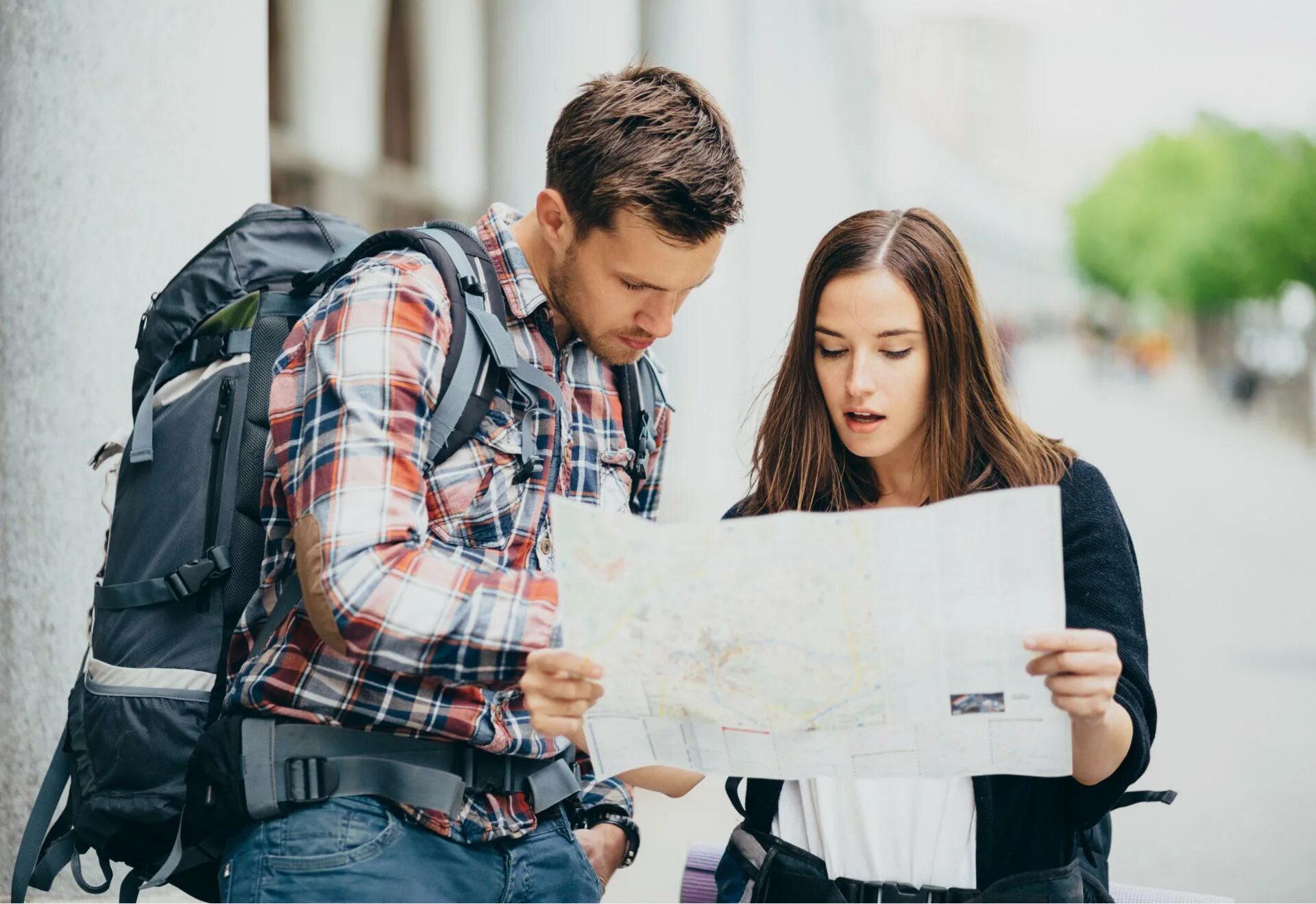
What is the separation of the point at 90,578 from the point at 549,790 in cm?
177

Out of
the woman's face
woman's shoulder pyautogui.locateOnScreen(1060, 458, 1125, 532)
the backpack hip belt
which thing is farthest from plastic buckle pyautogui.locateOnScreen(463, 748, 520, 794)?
woman's shoulder pyautogui.locateOnScreen(1060, 458, 1125, 532)

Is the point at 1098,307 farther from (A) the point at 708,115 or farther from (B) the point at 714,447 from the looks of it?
(A) the point at 708,115

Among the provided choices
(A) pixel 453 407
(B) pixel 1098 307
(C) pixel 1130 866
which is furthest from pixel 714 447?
(B) pixel 1098 307

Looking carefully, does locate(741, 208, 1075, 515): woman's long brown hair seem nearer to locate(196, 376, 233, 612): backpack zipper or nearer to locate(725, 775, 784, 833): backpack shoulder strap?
locate(725, 775, 784, 833): backpack shoulder strap

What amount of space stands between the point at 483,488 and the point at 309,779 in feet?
1.68

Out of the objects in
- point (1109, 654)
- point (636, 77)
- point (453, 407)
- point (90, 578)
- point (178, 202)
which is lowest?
point (90, 578)

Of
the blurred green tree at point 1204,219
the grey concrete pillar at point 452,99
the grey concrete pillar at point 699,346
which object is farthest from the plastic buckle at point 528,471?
the blurred green tree at point 1204,219

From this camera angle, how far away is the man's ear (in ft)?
8.03

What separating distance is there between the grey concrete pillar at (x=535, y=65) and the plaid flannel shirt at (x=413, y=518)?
15.1 ft

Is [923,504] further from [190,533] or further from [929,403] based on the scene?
[190,533]

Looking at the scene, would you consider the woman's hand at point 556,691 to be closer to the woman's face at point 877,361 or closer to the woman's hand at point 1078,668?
the woman's hand at point 1078,668

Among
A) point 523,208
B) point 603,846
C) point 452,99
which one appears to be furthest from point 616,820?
point 452,99

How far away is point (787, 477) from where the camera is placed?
108 inches

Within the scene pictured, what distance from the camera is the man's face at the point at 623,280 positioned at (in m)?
2.41
